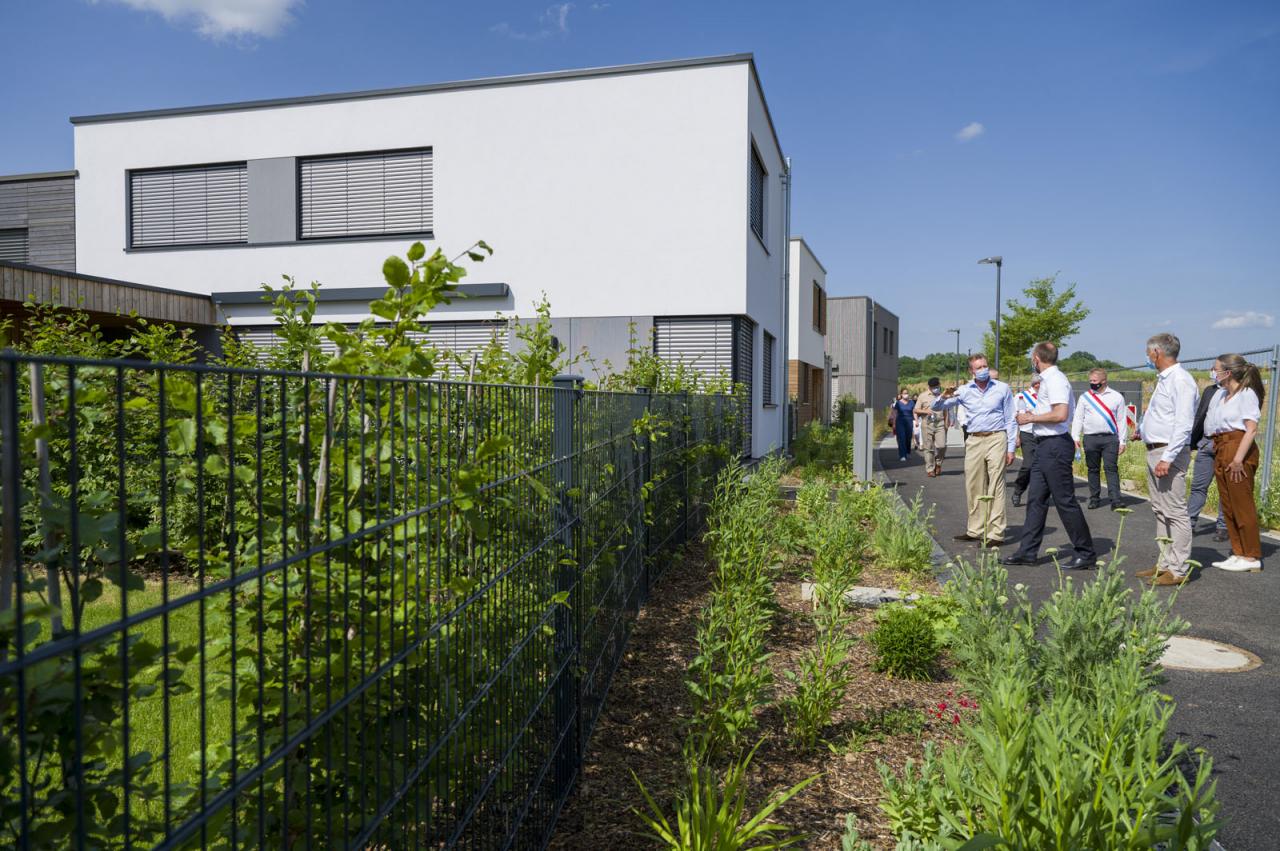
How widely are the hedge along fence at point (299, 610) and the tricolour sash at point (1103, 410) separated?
10.2m

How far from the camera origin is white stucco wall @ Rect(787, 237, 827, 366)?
25344mm

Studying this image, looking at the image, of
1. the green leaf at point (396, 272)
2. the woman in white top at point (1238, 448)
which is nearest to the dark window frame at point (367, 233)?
the woman in white top at point (1238, 448)

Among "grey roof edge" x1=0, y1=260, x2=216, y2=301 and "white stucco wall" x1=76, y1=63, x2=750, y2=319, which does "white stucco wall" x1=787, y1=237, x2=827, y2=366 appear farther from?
"grey roof edge" x1=0, y1=260, x2=216, y2=301

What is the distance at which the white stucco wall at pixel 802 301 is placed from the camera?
83.1ft

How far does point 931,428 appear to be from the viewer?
54.7ft

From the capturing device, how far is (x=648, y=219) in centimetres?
1414

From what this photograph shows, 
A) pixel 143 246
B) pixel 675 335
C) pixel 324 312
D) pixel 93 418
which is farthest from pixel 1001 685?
pixel 143 246

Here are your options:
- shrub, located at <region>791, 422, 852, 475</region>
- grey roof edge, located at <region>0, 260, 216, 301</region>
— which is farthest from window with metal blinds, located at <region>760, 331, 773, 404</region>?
grey roof edge, located at <region>0, 260, 216, 301</region>

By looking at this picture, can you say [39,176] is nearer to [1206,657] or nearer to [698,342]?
[698,342]

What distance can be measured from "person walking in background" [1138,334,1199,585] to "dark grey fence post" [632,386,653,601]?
416 centimetres

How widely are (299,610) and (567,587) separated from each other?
1957 mm

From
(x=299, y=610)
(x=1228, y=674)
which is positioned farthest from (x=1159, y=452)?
(x=299, y=610)

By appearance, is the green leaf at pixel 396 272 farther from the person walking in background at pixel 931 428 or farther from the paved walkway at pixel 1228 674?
the person walking in background at pixel 931 428

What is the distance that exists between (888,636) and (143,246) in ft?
53.3
